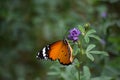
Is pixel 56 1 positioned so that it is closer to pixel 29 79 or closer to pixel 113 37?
pixel 29 79

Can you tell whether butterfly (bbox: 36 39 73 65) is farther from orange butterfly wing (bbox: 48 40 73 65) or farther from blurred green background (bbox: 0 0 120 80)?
blurred green background (bbox: 0 0 120 80)

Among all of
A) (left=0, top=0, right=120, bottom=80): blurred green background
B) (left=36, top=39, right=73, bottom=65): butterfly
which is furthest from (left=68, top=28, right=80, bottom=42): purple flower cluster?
(left=0, top=0, right=120, bottom=80): blurred green background

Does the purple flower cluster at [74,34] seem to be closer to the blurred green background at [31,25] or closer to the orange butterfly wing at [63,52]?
the orange butterfly wing at [63,52]

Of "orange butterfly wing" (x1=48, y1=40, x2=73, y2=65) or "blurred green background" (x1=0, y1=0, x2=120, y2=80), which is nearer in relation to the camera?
"orange butterfly wing" (x1=48, y1=40, x2=73, y2=65)

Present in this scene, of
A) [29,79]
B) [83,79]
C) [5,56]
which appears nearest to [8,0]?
[5,56]

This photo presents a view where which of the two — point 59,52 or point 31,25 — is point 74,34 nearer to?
point 59,52

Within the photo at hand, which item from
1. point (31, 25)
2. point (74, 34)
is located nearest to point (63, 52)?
point (74, 34)

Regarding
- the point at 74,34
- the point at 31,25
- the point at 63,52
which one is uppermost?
the point at 31,25

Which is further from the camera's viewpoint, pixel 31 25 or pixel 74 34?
pixel 31 25
